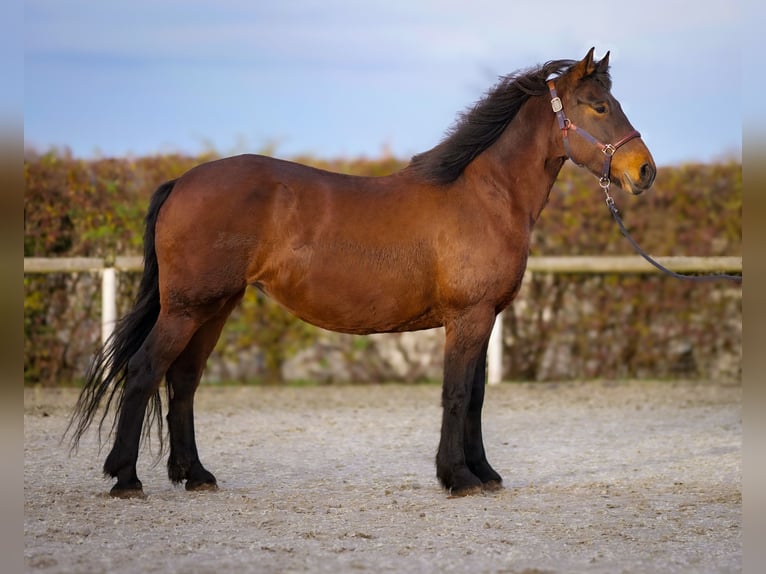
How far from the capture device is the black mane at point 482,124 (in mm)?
5492

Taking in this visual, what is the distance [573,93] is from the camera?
544cm

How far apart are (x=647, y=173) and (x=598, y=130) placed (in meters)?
0.39

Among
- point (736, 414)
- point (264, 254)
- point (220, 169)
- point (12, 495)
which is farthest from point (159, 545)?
point (736, 414)

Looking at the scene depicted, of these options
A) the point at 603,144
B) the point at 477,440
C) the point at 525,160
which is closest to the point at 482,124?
the point at 525,160

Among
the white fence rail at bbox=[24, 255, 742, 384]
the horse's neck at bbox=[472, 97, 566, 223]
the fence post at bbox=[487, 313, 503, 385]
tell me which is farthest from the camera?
the fence post at bbox=[487, 313, 503, 385]

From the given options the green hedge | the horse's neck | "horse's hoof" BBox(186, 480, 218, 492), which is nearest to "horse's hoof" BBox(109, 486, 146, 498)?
"horse's hoof" BBox(186, 480, 218, 492)

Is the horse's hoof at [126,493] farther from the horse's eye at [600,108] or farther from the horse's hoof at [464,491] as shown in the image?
the horse's eye at [600,108]

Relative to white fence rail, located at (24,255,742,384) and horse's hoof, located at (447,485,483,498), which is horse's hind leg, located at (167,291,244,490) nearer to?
horse's hoof, located at (447,485,483,498)

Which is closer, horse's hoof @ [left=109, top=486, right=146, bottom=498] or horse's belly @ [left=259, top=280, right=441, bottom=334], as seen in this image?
horse's hoof @ [left=109, top=486, right=146, bottom=498]

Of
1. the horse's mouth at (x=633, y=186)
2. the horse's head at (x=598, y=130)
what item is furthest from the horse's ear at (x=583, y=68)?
the horse's mouth at (x=633, y=186)

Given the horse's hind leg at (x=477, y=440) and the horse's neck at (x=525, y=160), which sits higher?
the horse's neck at (x=525, y=160)

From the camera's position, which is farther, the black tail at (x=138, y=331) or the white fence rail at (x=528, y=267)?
the white fence rail at (x=528, y=267)

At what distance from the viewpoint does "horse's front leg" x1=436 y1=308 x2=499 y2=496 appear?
5.27 metres

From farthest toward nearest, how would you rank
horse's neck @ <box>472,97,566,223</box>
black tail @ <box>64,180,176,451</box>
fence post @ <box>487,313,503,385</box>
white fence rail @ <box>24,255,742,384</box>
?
fence post @ <box>487,313,503,385</box> → white fence rail @ <box>24,255,742,384</box> → horse's neck @ <box>472,97,566,223</box> → black tail @ <box>64,180,176,451</box>
